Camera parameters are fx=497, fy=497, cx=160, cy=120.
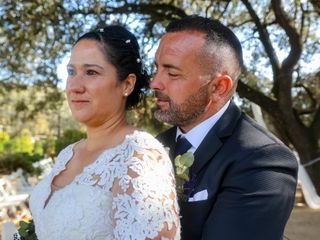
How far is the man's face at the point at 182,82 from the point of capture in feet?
7.04

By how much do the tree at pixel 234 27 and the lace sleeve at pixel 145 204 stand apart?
7104 millimetres

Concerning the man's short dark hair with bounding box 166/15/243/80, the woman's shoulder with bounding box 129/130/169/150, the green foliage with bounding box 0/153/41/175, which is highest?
the man's short dark hair with bounding box 166/15/243/80

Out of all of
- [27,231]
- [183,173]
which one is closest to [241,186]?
Result: [183,173]

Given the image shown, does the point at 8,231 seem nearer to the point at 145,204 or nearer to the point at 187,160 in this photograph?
the point at 187,160

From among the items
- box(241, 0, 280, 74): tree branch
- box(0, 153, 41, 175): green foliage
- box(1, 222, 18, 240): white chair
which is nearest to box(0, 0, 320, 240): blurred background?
box(241, 0, 280, 74): tree branch

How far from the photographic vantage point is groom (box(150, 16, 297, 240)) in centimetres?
179

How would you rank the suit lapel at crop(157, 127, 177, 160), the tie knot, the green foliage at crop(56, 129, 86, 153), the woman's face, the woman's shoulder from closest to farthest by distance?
1. the woman's shoulder
2. the woman's face
3. the tie knot
4. the suit lapel at crop(157, 127, 177, 160)
5. the green foliage at crop(56, 129, 86, 153)

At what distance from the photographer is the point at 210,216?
1870 millimetres

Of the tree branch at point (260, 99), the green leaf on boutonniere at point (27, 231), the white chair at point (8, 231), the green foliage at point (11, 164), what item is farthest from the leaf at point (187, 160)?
the green foliage at point (11, 164)

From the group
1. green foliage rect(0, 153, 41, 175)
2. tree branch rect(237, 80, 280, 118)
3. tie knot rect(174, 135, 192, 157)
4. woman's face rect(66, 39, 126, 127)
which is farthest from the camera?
green foliage rect(0, 153, 41, 175)

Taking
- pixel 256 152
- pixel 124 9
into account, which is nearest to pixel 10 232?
pixel 256 152

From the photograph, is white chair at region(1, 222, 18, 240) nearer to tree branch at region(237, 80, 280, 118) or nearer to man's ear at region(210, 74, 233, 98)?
man's ear at region(210, 74, 233, 98)

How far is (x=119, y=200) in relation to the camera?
5.22ft

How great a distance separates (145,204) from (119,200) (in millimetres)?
90
